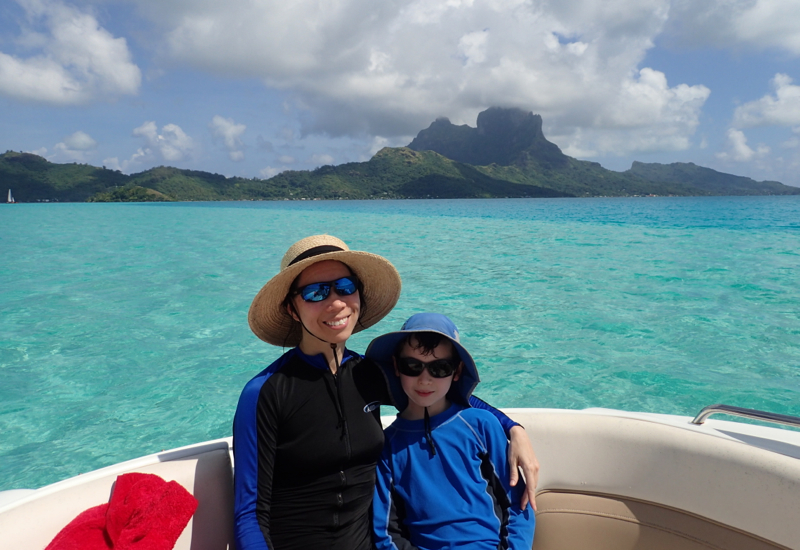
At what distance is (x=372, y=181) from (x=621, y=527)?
120 metres

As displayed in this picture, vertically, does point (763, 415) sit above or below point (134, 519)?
above

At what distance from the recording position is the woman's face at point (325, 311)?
5.88 feet

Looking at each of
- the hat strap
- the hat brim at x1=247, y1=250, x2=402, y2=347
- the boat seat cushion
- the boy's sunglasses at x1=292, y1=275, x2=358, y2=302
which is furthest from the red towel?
the boat seat cushion

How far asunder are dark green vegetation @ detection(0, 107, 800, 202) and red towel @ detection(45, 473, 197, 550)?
102 metres

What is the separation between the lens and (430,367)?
1873 mm

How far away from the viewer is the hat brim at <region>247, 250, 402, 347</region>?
1801 mm

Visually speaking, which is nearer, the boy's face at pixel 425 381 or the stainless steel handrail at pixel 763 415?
the stainless steel handrail at pixel 763 415

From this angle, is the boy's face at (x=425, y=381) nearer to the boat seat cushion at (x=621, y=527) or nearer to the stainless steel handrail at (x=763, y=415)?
the boat seat cushion at (x=621, y=527)

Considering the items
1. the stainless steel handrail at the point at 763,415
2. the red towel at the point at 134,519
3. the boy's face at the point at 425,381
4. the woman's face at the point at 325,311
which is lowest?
the red towel at the point at 134,519

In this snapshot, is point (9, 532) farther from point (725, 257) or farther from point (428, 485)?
point (725, 257)

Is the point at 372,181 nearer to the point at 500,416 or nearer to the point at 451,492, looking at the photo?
the point at 500,416

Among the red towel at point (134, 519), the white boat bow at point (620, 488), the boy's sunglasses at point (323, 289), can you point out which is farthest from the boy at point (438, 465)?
the red towel at point (134, 519)

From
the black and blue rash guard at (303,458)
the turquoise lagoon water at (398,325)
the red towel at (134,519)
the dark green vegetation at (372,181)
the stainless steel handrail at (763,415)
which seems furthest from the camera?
the dark green vegetation at (372,181)

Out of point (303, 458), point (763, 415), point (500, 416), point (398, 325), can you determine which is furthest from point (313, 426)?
point (398, 325)
